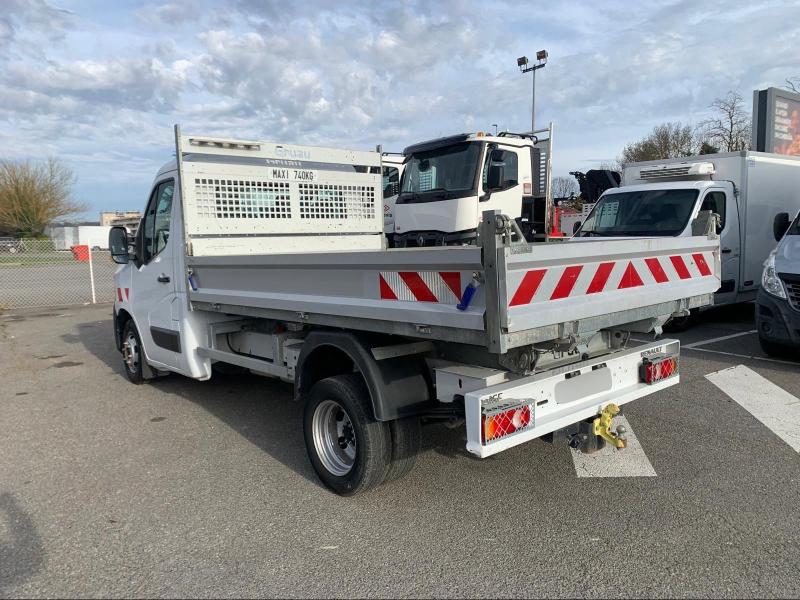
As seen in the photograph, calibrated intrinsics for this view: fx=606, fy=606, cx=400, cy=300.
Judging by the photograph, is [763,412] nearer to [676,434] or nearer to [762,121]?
[676,434]

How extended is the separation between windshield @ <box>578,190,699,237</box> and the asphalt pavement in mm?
3725

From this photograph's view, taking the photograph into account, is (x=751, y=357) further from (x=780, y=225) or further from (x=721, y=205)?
(x=721, y=205)

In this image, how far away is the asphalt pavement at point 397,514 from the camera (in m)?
3.01

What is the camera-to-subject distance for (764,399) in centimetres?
578

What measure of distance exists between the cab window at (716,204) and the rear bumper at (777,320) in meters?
2.51

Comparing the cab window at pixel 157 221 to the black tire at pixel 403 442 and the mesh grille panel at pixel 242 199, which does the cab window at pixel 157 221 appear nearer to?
the mesh grille panel at pixel 242 199

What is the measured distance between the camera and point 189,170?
520cm

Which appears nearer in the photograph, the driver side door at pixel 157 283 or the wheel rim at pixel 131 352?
the driver side door at pixel 157 283

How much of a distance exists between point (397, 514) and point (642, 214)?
24.2 ft

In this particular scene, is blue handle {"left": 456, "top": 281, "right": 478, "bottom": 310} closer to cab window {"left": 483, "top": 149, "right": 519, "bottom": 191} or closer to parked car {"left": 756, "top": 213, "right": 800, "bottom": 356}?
parked car {"left": 756, "top": 213, "right": 800, "bottom": 356}

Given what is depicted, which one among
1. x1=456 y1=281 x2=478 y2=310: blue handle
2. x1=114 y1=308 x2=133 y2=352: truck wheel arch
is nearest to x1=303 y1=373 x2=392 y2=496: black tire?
→ x1=456 y1=281 x2=478 y2=310: blue handle

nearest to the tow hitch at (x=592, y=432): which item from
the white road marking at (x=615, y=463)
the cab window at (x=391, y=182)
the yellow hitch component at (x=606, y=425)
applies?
the yellow hitch component at (x=606, y=425)

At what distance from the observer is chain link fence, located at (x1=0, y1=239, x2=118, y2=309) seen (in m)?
16.8

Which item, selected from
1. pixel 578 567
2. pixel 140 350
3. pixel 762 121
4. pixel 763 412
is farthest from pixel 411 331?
pixel 762 121
